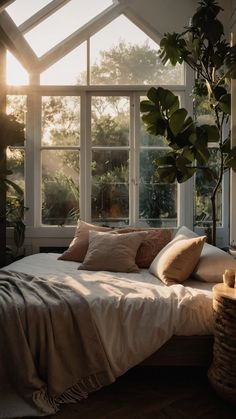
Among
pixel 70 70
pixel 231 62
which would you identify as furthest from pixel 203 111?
pixel 70 70

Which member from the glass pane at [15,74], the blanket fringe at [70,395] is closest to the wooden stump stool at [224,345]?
the blanket fringe at [70,395]

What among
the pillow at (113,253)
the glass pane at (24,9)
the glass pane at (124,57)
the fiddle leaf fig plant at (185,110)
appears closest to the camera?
the pillow at (113,253)

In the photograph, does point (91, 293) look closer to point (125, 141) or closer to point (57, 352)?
point (57, 352)

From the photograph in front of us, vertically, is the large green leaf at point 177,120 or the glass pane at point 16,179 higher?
the large green leaf at point 177,120

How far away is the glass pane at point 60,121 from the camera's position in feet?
15.3

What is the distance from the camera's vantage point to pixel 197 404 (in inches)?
83.4

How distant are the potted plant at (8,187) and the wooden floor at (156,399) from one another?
6.10ft

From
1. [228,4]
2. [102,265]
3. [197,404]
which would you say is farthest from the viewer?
[228,4]

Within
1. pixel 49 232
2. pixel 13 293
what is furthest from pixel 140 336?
pixel 49 232

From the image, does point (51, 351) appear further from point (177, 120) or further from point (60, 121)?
point (60, 121)

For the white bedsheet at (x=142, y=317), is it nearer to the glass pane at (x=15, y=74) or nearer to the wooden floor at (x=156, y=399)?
the wooden floor at (x=156, y=399)

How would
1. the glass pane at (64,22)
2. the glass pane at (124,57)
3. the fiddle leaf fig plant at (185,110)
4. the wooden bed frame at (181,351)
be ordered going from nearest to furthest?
the wooden bed frame at (181,351) < the fiddle leaf fig plant at (185,110) < the glass pane at (64,22) < the glass pane at (124,57)

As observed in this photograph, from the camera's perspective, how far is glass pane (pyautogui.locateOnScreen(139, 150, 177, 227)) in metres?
4.62

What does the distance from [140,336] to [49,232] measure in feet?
8.51
